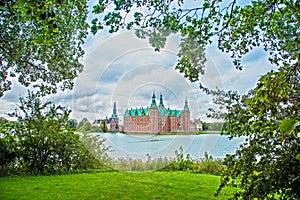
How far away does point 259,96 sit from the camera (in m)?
1.23

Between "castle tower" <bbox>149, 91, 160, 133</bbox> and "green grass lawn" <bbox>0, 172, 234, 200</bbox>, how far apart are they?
4.30 feet

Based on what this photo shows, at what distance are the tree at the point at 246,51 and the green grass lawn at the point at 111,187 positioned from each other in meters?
1.66

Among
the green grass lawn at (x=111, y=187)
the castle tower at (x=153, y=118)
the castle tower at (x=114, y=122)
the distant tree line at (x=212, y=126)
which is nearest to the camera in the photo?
the distant tree line at (x=212, y=126)

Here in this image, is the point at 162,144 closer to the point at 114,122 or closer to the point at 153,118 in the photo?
the point at 153,118

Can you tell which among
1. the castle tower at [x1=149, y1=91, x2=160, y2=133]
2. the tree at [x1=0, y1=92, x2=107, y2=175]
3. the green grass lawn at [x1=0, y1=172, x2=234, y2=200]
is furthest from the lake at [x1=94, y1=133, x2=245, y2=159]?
the tree at [x1=0, y1=92, x2=107, y2=175]

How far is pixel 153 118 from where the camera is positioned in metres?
2.92

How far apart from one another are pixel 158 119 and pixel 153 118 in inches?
2.3

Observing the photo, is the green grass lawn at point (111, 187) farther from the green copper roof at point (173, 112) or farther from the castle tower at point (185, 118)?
the green copper roof at point (173, 112)

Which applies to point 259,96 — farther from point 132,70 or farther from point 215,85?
point 132,70

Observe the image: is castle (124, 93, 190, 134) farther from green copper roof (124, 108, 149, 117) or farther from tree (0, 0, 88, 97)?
tree (0, 0, 88, 97)

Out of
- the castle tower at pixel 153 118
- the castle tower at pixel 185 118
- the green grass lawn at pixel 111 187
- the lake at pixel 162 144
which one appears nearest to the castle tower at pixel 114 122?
the lake at pixel 162 144

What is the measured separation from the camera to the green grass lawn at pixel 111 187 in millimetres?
3701

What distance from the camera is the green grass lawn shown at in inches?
146

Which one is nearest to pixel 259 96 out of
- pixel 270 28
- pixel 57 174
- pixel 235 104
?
pixel 235 104
